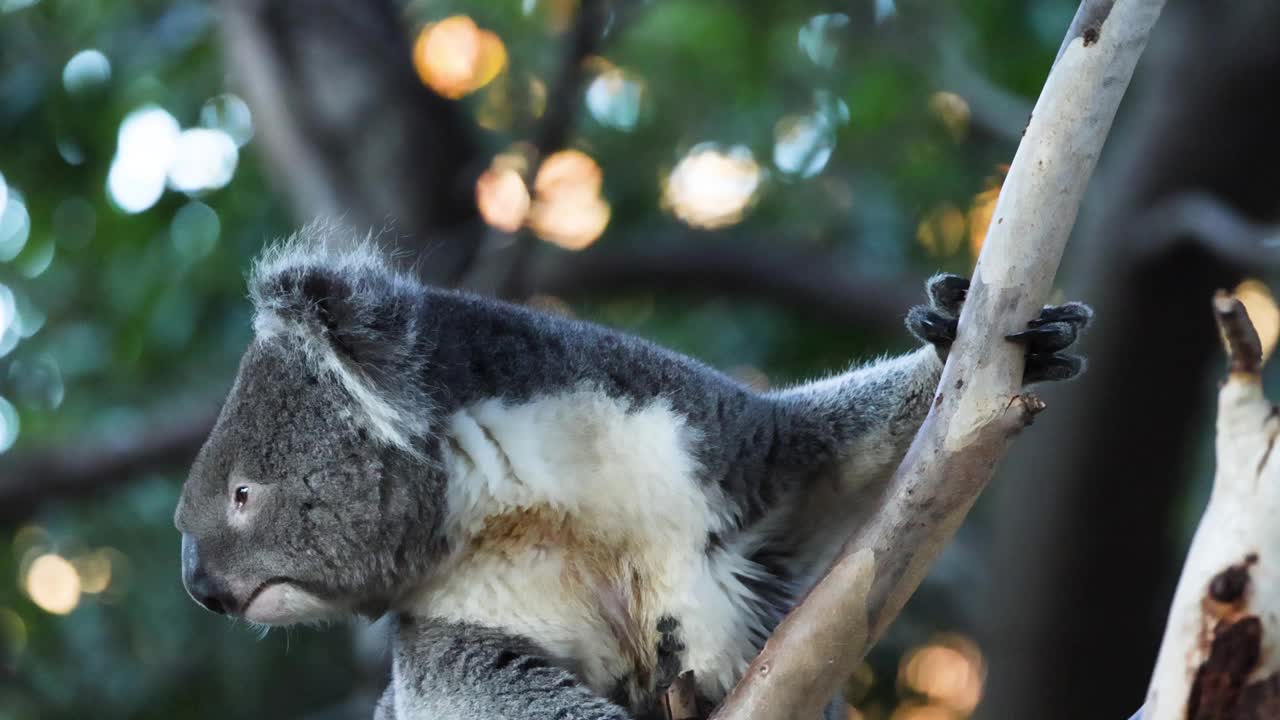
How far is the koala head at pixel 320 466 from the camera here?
211 cm

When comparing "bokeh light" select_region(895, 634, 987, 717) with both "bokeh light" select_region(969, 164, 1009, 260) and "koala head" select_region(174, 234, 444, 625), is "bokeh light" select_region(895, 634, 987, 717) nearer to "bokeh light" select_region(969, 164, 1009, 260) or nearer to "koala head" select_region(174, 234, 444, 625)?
"bokeh light" select_region(969, 164, 1009, 260)

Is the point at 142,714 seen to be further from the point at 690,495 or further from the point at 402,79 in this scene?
the point at 690,495

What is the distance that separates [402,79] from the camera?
5500 mm

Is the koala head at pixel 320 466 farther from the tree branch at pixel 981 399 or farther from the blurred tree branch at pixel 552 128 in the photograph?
the blurred tree branch at pixel 552 128

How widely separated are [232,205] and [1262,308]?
13.9 feet

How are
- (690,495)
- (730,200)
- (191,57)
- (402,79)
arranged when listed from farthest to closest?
(730,200), (191,57), (402,79), (690,495)

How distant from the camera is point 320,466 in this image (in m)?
2.14

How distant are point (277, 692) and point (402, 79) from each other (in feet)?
8.81

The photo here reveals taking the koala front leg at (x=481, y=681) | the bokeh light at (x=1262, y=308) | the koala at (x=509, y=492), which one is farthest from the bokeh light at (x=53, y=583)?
the bokeh light at (x=1262, y=308)

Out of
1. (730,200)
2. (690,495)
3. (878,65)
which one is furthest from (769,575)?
(730,200)

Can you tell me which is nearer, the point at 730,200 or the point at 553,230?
the point at 553,230

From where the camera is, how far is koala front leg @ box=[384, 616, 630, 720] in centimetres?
199

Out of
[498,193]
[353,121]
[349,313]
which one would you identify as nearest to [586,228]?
[498,193]

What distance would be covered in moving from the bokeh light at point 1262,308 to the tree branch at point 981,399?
3744mm
